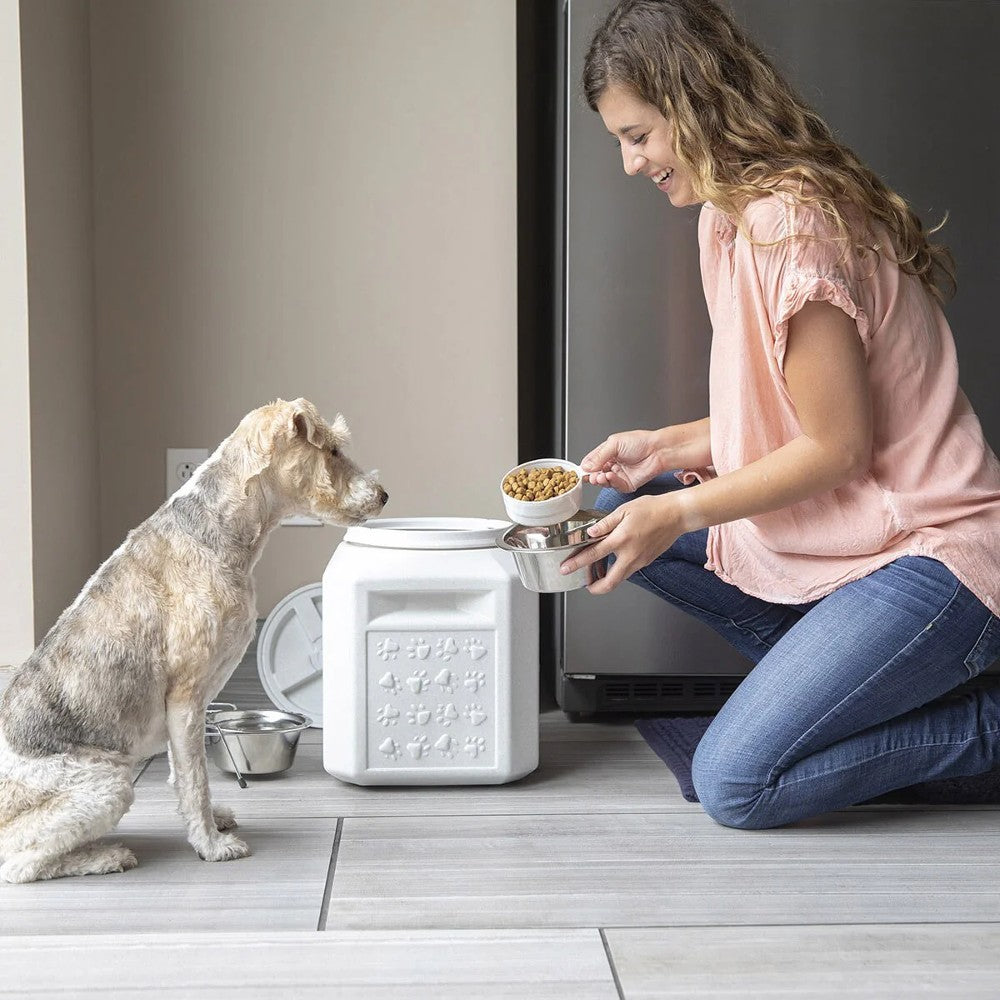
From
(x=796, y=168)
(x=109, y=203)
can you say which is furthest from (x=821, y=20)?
(x=109, y=203)

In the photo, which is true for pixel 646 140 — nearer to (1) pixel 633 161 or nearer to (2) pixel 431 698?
(1) pixel 633 161

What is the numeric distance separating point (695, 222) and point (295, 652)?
110 centimetres

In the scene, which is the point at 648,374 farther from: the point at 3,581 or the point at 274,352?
the point at 3,581

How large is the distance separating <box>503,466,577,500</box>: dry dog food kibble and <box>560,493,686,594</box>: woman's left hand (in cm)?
8

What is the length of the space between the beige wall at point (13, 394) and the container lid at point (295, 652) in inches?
17.5

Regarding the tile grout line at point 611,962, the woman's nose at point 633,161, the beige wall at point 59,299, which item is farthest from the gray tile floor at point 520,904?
the woman's nose at point 633,161

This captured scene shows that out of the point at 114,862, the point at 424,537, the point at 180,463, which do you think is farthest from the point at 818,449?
the point at 180,463

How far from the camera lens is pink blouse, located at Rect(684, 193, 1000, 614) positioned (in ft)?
5.18

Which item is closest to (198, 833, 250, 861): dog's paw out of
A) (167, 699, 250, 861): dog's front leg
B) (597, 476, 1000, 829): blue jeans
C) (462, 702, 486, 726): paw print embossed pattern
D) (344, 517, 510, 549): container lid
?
(167, 699, 250, 861): dog's front leg

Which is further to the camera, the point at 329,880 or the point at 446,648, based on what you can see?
the point at 446,648

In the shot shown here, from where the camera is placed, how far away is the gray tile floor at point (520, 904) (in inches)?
49.6

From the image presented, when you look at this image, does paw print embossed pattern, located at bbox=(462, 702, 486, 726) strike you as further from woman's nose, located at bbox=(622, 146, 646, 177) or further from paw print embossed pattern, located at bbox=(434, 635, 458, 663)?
woman's nose, located at bbox=(622, 146, 646, 177)

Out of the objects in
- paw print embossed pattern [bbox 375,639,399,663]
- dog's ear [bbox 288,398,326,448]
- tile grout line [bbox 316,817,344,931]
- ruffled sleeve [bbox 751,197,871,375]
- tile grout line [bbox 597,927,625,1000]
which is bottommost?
tile grout line [bbox 316,817,344,931]

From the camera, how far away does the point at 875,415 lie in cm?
169
